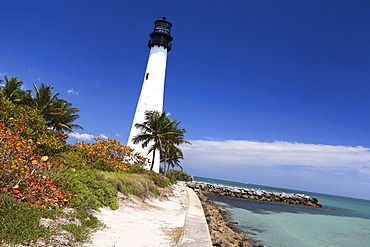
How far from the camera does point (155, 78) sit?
2702cm

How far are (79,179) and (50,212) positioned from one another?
3073 mm

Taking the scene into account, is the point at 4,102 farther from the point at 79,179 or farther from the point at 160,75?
the point at 160,75

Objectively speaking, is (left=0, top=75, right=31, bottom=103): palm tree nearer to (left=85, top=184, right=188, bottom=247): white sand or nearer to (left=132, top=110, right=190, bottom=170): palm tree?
(left=132, top=110, right=190, bottom=170): palm tree

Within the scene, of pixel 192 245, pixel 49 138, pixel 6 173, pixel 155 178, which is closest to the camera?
pixel 192 245

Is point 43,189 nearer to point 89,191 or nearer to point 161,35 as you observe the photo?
point 89,191

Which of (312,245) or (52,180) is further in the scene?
(312,245)

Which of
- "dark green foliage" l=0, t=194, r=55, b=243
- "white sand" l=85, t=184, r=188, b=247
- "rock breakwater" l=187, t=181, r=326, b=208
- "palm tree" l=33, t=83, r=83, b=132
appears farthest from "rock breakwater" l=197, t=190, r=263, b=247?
"rock breakwater" l=187, t=181, r=326, b=208

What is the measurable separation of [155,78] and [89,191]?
66.9 feet

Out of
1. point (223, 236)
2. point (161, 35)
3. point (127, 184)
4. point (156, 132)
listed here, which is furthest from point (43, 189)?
point (161, 35)

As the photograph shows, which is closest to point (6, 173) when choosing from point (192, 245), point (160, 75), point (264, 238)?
point (192, 245)

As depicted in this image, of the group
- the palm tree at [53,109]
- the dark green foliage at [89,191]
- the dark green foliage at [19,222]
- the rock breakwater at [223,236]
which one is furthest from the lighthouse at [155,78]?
the dark green foliage at [19,222]

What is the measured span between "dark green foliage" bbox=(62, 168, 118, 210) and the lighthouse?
16.7 meters

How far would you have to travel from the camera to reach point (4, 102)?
10.2 m

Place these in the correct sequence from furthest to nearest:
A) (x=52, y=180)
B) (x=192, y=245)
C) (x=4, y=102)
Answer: (x=4, y=102) → (x=52, y=180) → (x=192, y=245)
